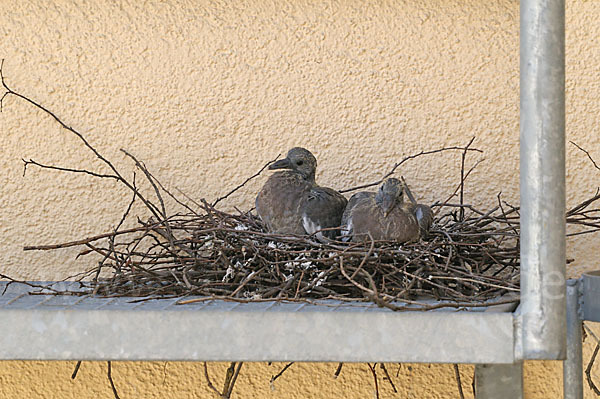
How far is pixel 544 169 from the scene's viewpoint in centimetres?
70

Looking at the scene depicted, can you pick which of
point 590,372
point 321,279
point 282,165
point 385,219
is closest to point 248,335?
point 321,279

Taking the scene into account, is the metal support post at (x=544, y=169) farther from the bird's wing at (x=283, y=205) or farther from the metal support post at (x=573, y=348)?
the bird's wing at (x=283, y=205)

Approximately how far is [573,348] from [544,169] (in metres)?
0.39

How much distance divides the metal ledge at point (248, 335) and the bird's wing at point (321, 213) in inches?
11.7

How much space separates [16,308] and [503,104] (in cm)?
89

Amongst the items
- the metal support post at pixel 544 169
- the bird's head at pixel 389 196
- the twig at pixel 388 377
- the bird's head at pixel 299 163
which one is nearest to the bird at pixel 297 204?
the bird's head at pixel 299 163

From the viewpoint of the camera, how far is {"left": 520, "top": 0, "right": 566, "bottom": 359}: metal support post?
70cm

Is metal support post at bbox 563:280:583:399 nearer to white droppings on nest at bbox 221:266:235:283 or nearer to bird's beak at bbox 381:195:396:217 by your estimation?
bird's beak at bbox 381:195:396:217

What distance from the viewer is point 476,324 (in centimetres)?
75

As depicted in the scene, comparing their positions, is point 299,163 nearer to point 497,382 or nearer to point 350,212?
point 350,212

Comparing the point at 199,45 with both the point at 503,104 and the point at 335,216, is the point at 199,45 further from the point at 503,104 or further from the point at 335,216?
the point at 503,104

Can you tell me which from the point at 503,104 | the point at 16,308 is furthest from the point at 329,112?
the point at 16,308

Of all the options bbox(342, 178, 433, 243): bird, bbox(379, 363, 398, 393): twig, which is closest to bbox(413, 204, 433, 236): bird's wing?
bbox(342, 178, 433, 243): bird

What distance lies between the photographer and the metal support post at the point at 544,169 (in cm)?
70
